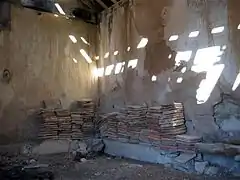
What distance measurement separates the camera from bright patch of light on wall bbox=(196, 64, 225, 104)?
496 centimetres

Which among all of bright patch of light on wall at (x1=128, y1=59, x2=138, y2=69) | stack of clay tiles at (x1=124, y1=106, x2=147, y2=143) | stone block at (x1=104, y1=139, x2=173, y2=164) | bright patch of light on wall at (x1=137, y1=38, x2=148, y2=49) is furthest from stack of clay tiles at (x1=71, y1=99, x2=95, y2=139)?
bright patch of light on wall at (x1=137, y1=38, x2=148, y2=49)

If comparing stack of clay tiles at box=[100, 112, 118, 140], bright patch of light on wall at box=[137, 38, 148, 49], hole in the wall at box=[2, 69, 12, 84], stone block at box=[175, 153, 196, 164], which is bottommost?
stone block at box=[175, 153, 196, 164]

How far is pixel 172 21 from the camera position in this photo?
229 inches

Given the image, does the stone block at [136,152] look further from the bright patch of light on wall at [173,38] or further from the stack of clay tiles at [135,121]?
the bright patch of light on wall at [173,38]

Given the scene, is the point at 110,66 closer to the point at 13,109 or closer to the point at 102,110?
the point at 102,110

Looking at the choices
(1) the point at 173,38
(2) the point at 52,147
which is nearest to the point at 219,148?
(1) the point at 173,38

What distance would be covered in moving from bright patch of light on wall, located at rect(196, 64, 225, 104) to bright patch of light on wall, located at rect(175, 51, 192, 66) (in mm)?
539

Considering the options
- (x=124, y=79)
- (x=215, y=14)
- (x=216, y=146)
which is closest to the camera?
(x=216, y=146)

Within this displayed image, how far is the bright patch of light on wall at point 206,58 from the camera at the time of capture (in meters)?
4.98

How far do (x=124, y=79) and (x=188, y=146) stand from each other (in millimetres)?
2537

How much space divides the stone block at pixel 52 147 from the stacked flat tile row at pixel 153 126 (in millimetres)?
1061

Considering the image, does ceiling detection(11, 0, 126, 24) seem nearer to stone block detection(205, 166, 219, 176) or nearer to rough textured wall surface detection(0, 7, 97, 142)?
rough textured wall surface detection(0, 7, 97, 142)

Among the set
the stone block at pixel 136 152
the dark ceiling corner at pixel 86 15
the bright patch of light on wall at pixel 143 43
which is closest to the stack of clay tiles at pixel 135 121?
the stone block at pixel 136 152

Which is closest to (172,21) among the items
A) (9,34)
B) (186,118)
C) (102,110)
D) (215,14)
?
(215,14)
